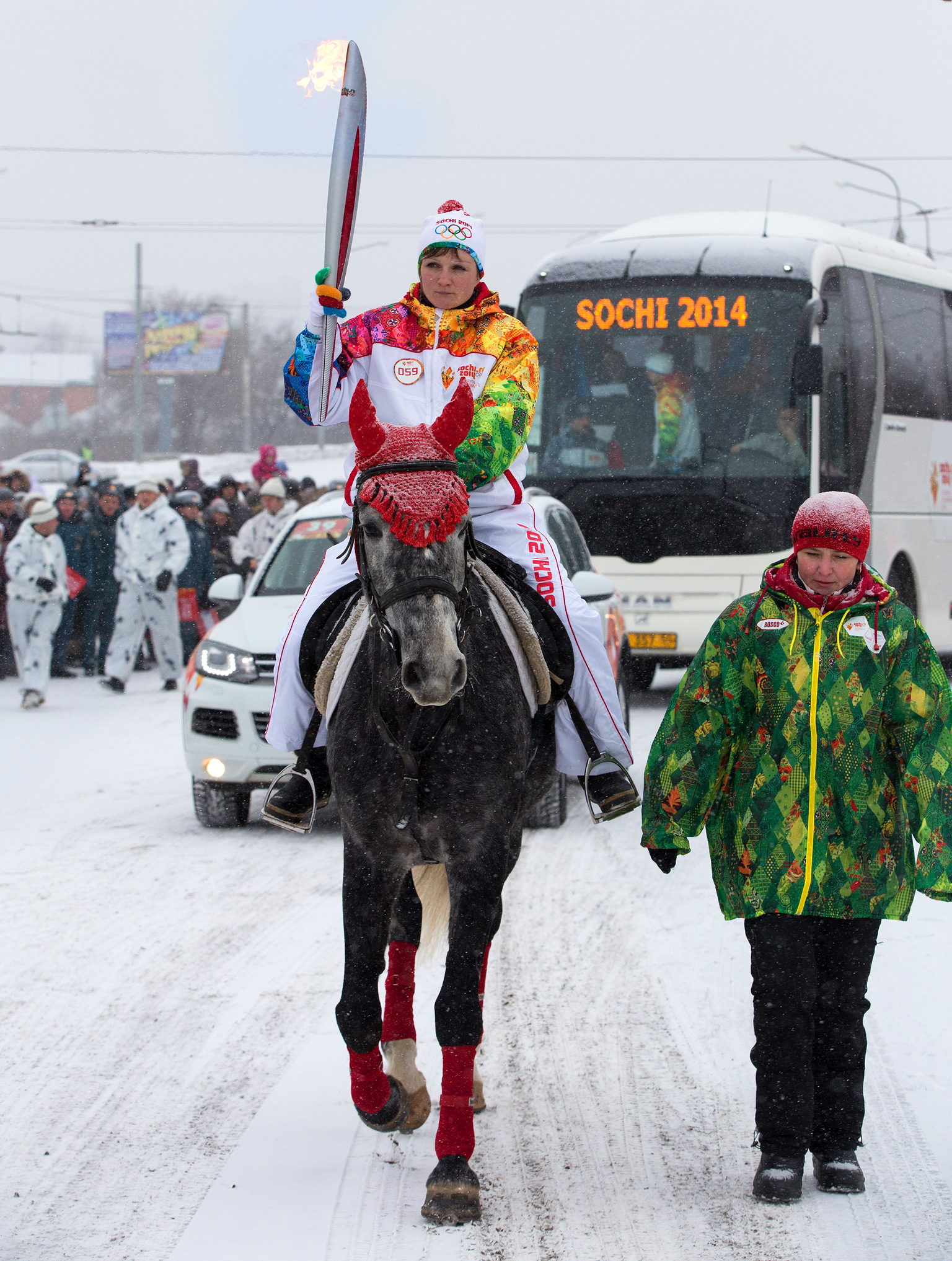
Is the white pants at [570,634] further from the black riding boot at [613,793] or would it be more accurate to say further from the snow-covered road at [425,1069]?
the snow-covered road at [425,1069]

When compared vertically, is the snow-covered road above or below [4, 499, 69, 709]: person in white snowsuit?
below

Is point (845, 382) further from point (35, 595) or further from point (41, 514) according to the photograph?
point (35, 595)

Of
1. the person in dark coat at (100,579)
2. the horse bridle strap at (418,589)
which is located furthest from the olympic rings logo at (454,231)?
the person in dark coat at (100,579)

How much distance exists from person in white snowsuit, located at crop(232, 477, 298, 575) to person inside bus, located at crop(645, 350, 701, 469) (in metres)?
4.62

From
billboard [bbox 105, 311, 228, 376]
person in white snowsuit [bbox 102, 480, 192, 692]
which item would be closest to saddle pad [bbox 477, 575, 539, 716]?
person in white snowsuit [bbox 102, 480, 192, 692]

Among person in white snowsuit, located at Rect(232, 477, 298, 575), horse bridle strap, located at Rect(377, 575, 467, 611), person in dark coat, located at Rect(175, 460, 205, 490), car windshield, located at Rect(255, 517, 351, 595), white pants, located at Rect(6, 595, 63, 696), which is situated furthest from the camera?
person in dark coat, located at Rect(175, 460, 205, 490)

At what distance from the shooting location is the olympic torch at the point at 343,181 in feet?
13.4

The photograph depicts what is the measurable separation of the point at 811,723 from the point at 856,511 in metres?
0.59

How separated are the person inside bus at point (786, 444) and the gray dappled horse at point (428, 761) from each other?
984 cm

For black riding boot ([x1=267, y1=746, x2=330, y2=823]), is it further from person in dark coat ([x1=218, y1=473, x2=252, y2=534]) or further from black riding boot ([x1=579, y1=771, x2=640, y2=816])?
person in dark coat ([x1=218, y1=473, x2=252, y2=534])

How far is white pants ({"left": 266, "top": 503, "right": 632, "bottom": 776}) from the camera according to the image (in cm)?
468

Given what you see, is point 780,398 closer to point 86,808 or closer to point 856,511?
point 86,808

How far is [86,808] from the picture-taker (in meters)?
9.73

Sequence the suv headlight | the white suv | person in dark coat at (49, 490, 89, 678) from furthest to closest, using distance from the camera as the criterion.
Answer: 1. person in dark coat at (49, 490, 89, 678)
2. the suv headlight
3. the white suv
